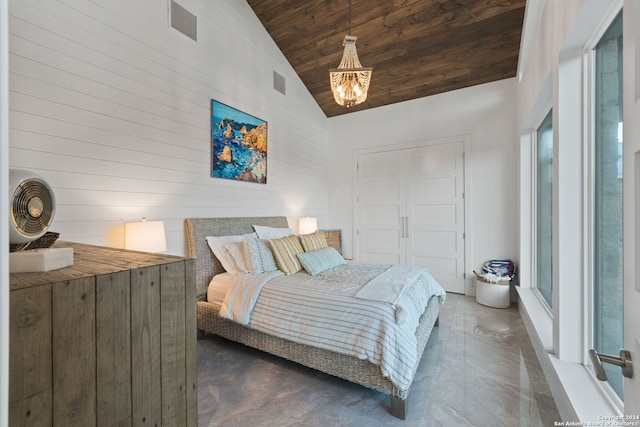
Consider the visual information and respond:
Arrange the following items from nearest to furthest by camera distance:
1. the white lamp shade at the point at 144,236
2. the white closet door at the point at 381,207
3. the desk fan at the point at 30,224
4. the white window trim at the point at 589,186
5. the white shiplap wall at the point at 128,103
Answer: the desk fan at the point at 30,224, the white window trim at the point at 589,186, the white shiplap wall at the point at 128,103, the white lamp shade at the point at 144,236, the white closet door at the point at 381,207

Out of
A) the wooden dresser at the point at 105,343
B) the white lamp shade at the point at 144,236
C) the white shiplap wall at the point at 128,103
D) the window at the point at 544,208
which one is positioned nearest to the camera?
the wooden dresser at the point at 105,343

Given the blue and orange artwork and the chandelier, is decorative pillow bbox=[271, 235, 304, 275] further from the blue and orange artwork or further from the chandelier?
the chandelier

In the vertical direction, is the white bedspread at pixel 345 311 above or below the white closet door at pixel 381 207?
below

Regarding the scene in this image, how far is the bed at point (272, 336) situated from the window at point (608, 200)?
1010 mm

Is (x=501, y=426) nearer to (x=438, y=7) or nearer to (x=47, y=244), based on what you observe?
(x=47, y=244)

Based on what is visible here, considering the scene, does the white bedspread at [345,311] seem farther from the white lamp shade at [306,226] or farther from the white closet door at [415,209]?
the white closet door at [415,209]

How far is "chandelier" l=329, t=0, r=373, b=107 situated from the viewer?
88.0 inches

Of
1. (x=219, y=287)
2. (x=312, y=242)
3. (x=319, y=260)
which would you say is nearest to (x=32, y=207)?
(x=219, y=287)

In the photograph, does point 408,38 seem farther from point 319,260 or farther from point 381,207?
point 319,260

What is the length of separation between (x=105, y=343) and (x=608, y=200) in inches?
90.9

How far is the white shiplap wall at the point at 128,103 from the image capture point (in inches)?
72.1

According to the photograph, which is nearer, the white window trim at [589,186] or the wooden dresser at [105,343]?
the wooden dresser at [105,343]

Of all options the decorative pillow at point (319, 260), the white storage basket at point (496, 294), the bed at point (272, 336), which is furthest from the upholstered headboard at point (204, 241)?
the white storage basket at point (496, 294)

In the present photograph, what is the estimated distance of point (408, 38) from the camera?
349 centimetres
